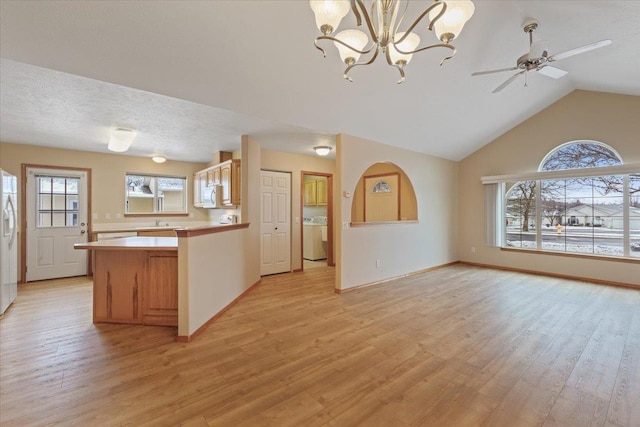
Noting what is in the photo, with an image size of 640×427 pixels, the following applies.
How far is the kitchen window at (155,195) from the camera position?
6055 millimetres

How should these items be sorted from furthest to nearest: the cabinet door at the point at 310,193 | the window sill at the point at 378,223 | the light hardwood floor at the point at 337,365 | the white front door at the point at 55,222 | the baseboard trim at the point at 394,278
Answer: the cabinet door at the point at 310,193 < the white front door at the point at 55,222 < the window sill at the point at 378,223 < the baseboard trim at the point at 394,278 < the light hardwood floor at the point at 337,365

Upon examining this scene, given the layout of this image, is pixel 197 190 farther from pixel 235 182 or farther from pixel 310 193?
pixel 310 193

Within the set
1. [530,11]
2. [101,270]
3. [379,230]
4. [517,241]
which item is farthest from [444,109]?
[101,270]

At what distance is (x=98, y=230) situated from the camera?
5453 millimetres

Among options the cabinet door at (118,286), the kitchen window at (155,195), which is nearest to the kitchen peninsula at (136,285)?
the cabinet door at (118,286)

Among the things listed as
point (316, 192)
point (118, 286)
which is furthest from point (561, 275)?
point (118, 286)

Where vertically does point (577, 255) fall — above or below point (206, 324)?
above

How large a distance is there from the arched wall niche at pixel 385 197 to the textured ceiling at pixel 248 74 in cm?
134

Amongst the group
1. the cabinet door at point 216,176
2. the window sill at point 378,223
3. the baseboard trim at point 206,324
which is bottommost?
the baseboard trim at point 206,324

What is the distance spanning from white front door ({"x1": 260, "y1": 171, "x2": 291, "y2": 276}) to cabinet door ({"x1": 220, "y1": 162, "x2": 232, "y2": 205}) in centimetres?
64

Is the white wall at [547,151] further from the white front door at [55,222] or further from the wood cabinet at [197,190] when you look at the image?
the white front door at [55,222]

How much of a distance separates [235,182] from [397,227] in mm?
3102

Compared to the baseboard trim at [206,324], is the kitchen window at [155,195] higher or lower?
higher

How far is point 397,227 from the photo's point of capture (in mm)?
5273
